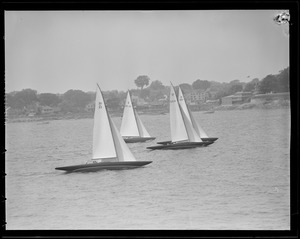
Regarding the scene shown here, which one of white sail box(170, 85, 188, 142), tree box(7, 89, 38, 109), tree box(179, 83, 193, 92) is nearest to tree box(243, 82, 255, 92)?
tree box(179, 83, 193, 92)

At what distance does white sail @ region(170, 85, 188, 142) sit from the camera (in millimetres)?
3945

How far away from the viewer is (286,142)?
3848 millimetres

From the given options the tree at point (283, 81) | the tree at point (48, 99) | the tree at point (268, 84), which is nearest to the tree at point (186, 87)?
the tree at point (268, 84)

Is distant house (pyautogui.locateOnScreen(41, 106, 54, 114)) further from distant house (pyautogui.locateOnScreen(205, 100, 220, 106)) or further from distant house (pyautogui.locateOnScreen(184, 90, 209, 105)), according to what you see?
distant house (pyautogui.locateOnScreen(205, 100, 220, 106))

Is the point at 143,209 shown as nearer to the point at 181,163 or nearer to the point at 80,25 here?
the point at 181,163

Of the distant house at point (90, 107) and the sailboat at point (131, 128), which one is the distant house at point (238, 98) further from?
the distant house at point (90, 107)

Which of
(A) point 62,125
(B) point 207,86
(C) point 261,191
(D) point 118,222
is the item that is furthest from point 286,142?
(A) point 62,125

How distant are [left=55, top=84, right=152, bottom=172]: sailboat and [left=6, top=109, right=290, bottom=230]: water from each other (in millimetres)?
45

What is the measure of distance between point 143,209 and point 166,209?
0.16m

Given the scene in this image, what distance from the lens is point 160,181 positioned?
3.90 meters

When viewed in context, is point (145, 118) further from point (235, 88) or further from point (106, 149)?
point (235, 88)

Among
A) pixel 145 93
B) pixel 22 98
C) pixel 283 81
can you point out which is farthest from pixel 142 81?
pixel 283 81

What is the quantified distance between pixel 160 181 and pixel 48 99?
98cm

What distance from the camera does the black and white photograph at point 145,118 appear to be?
12.6ft
